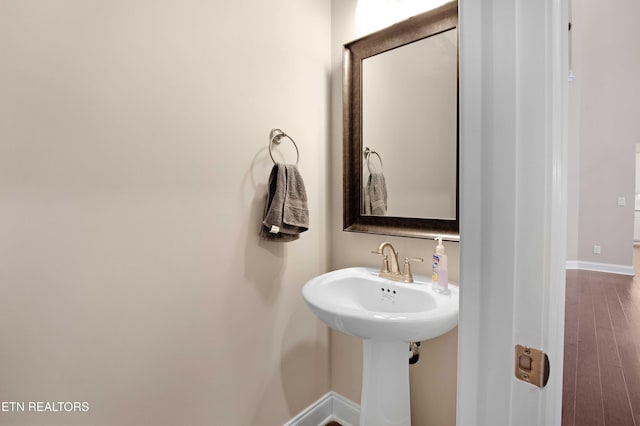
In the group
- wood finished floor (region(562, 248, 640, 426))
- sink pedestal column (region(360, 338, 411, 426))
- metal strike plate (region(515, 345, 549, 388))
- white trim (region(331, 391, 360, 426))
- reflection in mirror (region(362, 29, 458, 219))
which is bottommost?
white trim (region(331, 391, 360, 426))

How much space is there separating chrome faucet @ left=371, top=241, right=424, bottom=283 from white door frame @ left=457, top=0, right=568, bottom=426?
2.80 ft

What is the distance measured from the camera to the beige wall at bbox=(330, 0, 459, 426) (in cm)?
134

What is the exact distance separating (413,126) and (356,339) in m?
1.16

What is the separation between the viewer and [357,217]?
1.65 m

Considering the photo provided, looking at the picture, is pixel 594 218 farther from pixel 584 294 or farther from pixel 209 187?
pixel 209 187

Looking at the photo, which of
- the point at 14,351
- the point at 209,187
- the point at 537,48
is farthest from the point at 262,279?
the point at 537,48

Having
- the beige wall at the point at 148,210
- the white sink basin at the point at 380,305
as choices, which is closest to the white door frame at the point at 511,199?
the white sink basin at the point at 380,305

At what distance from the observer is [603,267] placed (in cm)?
310

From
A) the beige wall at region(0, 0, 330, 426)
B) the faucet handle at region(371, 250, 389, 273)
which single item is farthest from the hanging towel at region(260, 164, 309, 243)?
the faucet handle at region(371, 250, 389, 273)

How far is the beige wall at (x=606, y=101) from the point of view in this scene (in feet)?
8.47

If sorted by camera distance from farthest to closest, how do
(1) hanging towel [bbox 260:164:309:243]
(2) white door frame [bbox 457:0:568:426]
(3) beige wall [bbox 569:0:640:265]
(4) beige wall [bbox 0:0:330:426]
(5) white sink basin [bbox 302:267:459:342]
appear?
(3) beige wall [bbox 569:0:640:265]
(1) hanging towel [bbox 260:164:309:243]
(5) white sink basin [bbox 302:267:459:342]
(4) beige wall [bbox 0:0:330:426]
(2) white door frame [bbox 457:0:568:426]

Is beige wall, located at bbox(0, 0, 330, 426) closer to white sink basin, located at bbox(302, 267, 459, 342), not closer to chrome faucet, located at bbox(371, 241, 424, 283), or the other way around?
white sink basin, located at bbox(302, 267, 459, 342)

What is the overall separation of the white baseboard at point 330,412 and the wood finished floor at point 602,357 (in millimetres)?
1061

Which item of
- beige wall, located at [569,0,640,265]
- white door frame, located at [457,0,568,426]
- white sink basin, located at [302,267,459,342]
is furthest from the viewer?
beige wall, located at [569,0,640,265]
